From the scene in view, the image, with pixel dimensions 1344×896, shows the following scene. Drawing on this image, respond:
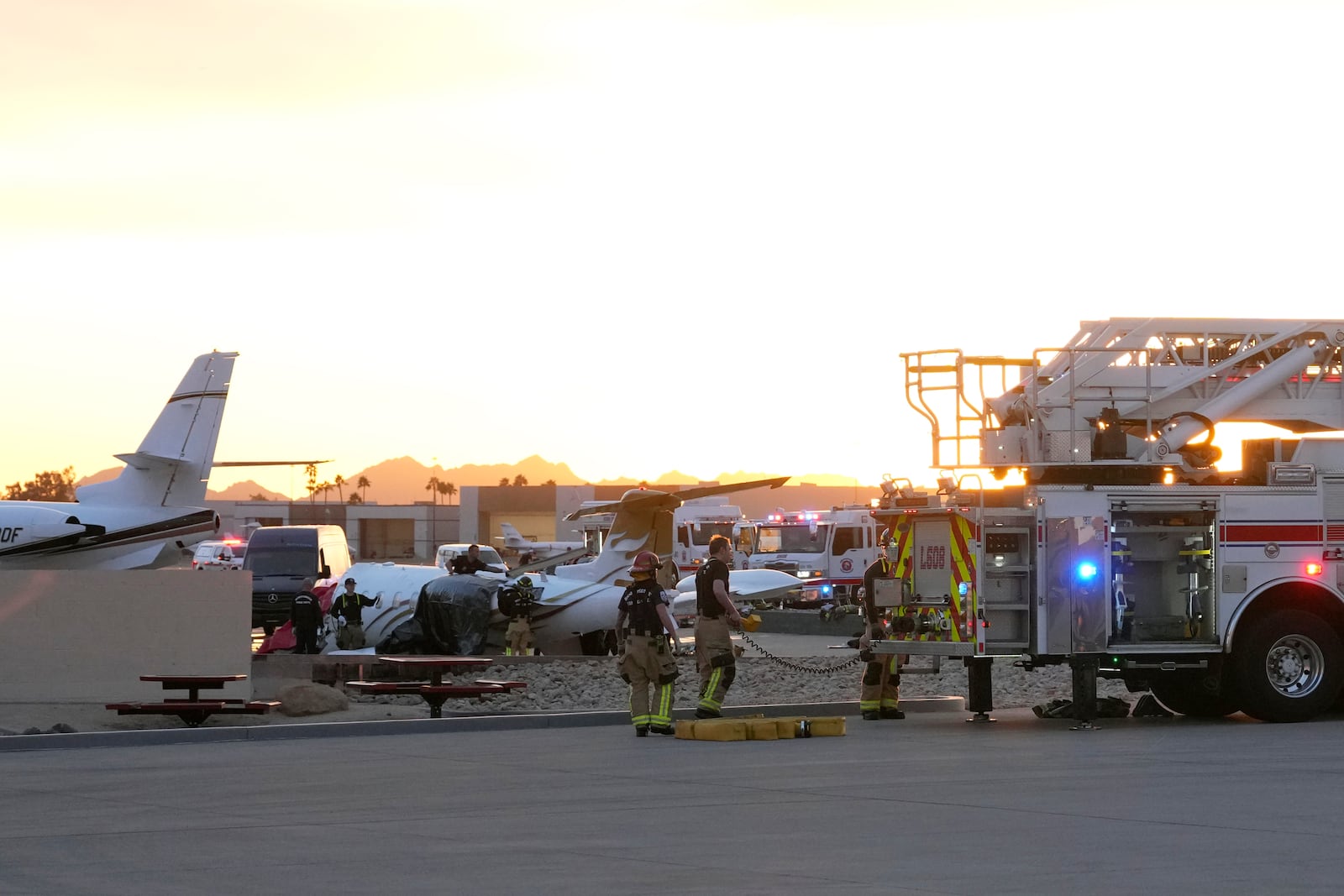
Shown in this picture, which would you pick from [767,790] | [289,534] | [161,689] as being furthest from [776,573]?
[767,790]

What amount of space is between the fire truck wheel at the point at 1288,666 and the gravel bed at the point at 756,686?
3.98m

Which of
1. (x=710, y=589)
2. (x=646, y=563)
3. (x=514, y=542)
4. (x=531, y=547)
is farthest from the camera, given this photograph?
(x=514, y=542)

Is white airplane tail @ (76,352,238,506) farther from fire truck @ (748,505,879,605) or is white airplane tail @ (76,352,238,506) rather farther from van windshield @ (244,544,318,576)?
fire truck @ (748,505,879,605)

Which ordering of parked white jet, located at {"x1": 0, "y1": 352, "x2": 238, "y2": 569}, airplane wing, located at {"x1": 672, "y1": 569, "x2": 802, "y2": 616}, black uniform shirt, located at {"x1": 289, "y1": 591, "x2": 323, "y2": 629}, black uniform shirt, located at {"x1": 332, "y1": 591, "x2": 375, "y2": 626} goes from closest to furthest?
black uniform shirt, located at {"x1": 289, "y1": 591, "x2": 323, "y2": 629} < black uniform shirt, located at {"x1": 332, "y1": 591, "x2": 375, "y2": 626} < parked white jet, located at {"x1": 0, "y1": 352, "x2": 238, "y2": 569} < airplane wing, located at {"x1": 672, "y1": 569, "x2": 802, "y2": 616}

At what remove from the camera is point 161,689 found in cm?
2161

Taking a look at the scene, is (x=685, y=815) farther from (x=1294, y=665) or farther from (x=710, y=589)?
(x=1294, y=665)

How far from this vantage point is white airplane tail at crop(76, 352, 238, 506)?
36031 millimetres

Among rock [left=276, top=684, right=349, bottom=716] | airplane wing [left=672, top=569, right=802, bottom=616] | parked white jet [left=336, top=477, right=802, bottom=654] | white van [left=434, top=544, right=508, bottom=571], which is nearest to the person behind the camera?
rock [left=276, top=684, right=349, bottom=716]

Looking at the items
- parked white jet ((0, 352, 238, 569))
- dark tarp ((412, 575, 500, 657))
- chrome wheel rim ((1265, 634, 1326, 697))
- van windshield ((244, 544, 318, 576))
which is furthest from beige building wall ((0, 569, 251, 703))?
van windshield ((244, 544, 318, 576))

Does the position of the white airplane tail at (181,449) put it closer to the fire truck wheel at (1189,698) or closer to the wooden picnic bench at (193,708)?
the wooden picnic bench at (193,708)

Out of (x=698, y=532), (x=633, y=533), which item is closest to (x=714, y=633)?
(x=633, y=533)

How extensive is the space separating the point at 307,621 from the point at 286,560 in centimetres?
1128

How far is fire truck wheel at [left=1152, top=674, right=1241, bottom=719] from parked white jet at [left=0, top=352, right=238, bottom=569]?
22.1 meters

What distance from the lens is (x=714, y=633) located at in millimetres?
18344
